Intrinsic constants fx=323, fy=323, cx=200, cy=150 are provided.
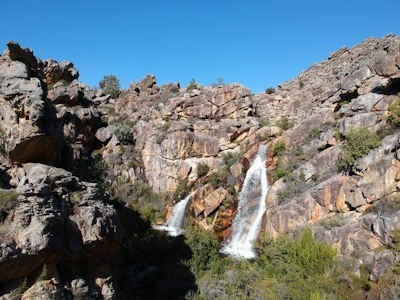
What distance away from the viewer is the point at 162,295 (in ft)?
46.2

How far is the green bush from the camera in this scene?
18547 millimetres

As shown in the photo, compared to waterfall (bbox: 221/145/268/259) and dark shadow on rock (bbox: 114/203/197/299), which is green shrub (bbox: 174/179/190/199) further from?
dark shadow on rock (bbox: 114/203/197/299)

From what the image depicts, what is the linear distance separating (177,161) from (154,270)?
642 inches

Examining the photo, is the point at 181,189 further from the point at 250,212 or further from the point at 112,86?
the point at 112,86

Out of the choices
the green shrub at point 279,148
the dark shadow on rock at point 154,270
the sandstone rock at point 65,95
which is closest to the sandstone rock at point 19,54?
the dark shadow on rock at point 154,270

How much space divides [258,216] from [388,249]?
379 inches

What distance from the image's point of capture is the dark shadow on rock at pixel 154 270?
14281 mm

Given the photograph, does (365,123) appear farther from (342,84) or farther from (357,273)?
(357,273)

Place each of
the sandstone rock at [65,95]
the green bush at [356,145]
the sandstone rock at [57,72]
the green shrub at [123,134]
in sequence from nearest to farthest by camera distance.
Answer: the green bush at [356,145] < the sandstone rock at [65,95] < the green shrub at [123,134] < the sandstone rock at [57,72]

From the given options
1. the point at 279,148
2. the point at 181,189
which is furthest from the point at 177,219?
the point at 279,148

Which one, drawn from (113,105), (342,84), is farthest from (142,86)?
(342,84)

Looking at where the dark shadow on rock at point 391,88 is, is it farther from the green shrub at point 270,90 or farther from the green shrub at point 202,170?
the green shrub at point 270,90

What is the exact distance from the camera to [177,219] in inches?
1111

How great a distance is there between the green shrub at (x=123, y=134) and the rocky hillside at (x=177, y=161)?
17 centimetres
